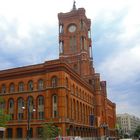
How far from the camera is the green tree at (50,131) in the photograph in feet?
193

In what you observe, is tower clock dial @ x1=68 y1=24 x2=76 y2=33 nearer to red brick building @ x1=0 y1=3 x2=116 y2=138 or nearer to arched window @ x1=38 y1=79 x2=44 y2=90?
red brick building @ x1=0 y1=3 x2=116 y2=138

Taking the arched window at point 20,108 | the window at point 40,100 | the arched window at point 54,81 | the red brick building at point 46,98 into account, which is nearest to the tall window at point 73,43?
the red brick building at point 46,98

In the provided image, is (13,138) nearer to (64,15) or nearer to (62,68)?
(62,68)

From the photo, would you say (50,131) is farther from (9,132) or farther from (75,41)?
(75,41)

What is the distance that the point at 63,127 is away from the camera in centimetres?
6406

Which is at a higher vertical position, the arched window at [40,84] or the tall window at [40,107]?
the arched window at [40,84]

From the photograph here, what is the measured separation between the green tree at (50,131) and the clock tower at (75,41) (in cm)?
4490

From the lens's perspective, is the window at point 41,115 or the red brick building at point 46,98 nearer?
the red brick building at point 46,98

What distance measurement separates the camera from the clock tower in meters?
108

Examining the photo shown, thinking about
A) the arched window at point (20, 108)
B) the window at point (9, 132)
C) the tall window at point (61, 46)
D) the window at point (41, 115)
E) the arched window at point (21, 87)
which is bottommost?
the window at point (9, 132)

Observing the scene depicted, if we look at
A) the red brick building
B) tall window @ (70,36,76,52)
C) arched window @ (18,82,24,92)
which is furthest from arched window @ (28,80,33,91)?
tall window @ (70,36,76,52)

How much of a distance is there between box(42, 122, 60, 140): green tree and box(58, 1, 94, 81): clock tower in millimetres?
44896

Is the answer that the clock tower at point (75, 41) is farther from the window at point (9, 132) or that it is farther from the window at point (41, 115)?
the window at point (9, 132)

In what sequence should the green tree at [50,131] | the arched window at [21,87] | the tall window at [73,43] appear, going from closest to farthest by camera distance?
the green tree at [50,131]
the arched window at [21,87]
the tall window at [73,43]
